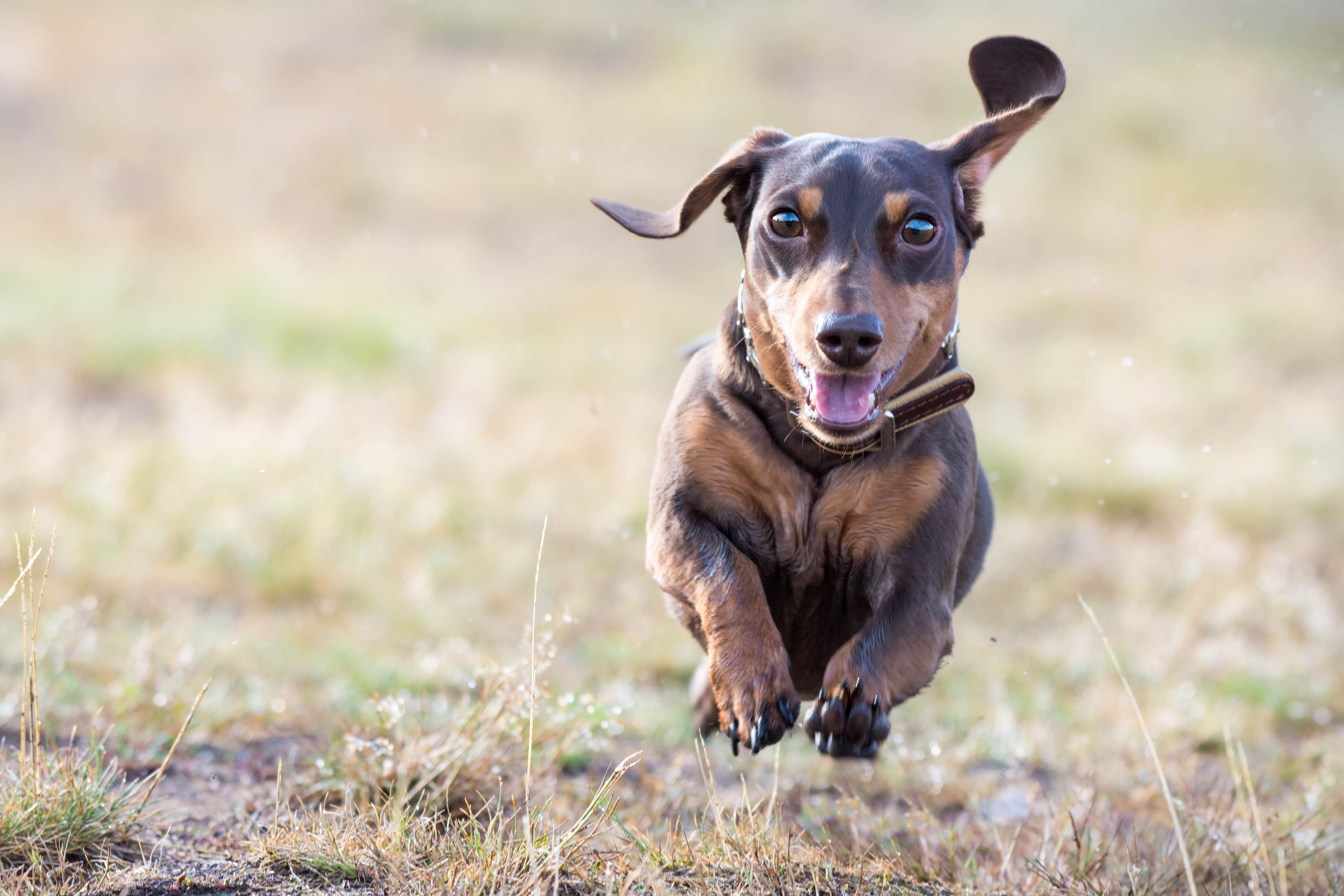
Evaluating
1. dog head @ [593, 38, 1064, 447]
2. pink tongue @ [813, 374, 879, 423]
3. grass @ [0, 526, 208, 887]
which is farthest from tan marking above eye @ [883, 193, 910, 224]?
grass @ [0, 526, 208, 887]

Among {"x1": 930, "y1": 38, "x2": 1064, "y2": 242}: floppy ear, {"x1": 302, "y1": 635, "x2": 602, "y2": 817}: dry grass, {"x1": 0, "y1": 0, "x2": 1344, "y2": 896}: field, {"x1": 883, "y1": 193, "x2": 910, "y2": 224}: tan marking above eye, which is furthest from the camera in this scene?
{"x1": 0, "y1": 0, "x2": 1344, "y2": 896}: field

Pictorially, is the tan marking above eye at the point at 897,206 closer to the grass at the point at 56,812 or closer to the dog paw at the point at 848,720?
the dog paw at the point at 848,720

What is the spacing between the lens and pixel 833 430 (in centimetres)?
236

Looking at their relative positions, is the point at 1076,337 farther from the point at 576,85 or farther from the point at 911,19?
the point at 911,19

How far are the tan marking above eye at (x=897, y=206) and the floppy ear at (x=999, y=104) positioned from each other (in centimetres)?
25

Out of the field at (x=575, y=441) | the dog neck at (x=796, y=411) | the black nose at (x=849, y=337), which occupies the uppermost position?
the black nose at (x=849, y=337)

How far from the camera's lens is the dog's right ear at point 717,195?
8.78ft

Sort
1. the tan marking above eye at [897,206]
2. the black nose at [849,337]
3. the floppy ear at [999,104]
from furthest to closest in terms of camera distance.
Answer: the floppy ear at [999,104], the tan marking above eye at [897,206], the black nose at [849,337]

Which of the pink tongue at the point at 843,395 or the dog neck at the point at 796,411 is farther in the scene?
the dog neck at the point at 796,411

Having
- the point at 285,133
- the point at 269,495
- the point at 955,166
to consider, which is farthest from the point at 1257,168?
the point at 955,166

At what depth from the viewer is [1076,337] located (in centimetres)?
1344

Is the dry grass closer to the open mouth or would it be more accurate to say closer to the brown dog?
the brown dog

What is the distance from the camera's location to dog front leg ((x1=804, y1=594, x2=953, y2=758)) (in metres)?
2.31

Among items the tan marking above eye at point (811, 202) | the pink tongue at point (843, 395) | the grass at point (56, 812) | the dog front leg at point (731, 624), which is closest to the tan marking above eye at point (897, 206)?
the tan marking above eye at point (811, 202)
